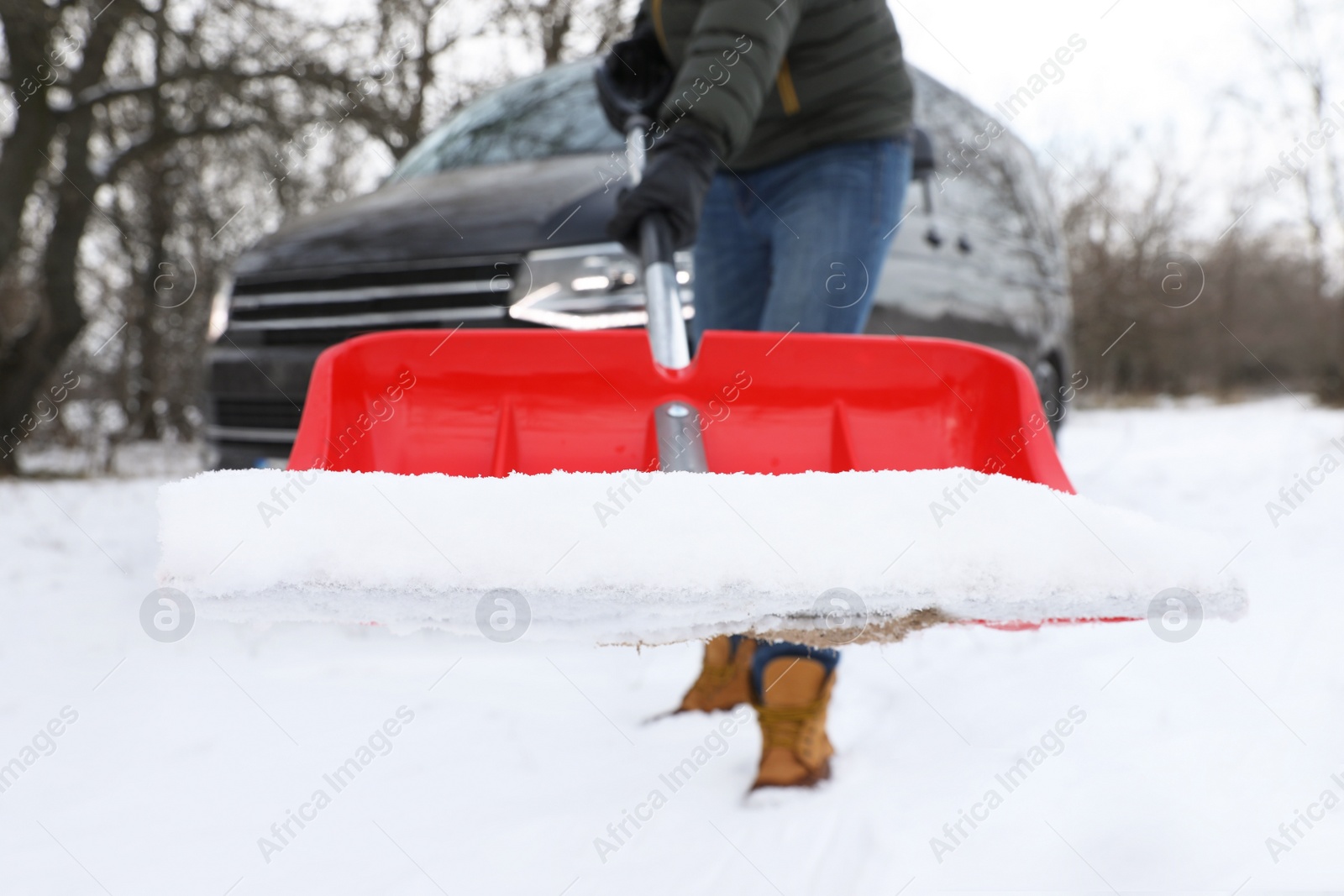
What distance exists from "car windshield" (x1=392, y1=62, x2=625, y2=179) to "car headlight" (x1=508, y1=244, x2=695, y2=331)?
0.63 metres

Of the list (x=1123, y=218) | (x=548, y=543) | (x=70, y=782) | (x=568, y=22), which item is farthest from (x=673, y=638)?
(x=1123, y=218)

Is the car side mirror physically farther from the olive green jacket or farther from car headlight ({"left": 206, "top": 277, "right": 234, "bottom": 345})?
car headlight ({"left": 206, "top": 277, "right": 234, "bottom": 345})

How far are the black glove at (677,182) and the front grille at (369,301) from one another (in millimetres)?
1026

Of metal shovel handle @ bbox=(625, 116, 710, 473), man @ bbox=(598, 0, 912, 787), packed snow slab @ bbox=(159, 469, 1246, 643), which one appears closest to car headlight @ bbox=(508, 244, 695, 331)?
man @ bbox=(598, 0, 912, 787)

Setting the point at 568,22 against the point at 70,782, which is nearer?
the point at 70,782

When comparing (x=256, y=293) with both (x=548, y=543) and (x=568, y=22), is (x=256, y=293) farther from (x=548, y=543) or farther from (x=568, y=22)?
(x=568, y=22)

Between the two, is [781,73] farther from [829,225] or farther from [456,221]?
[456,221]

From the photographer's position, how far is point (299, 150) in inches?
275

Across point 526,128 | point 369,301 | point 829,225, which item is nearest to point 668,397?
point 829,225

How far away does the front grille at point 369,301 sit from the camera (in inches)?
96.3

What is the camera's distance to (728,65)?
142cm

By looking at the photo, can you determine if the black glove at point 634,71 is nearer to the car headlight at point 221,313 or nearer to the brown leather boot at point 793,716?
the brown leather boot at point 793,716

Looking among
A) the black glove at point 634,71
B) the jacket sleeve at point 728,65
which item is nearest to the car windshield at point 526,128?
the black glove at point 634,71

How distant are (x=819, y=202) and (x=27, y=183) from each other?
22.7ft
